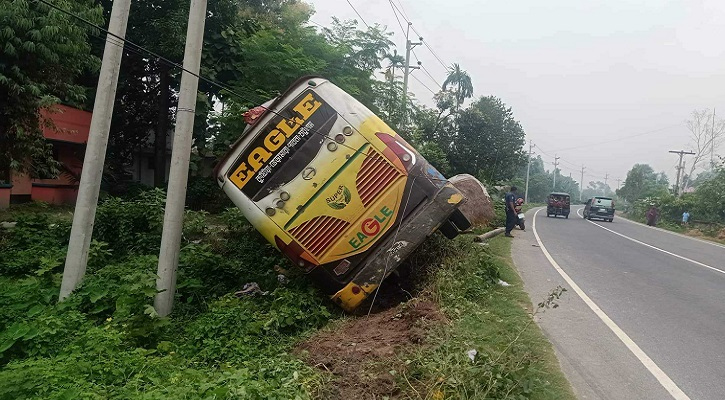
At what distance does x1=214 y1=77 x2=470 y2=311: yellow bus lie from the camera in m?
5.20

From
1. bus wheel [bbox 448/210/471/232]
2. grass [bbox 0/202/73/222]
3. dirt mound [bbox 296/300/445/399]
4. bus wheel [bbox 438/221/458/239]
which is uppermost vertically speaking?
bus wheel [bbox 448/210/471/232]

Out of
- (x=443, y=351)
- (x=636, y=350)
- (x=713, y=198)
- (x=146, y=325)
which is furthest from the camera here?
(x=713, y=198)

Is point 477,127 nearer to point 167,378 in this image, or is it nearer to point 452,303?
point 452,303

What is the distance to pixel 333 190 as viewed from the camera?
5.25m

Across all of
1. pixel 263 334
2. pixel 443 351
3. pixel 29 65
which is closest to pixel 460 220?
pixel 443 351

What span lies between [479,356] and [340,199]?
96.5 inches

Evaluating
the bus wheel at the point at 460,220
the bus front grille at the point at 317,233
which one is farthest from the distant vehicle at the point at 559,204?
the bus front grille at the point at 317,233

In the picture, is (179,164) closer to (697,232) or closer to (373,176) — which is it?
(373,176)

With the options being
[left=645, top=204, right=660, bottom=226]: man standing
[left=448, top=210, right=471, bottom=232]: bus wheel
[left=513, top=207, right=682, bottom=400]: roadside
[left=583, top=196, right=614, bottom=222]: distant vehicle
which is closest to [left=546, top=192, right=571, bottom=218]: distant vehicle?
[left=583, top=196, right=614, bottom=222]: distant vehicle

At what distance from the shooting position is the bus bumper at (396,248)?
16.9ft

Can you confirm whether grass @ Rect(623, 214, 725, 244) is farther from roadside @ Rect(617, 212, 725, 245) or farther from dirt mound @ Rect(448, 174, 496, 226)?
dirt mound @ Rect(448, 174, 496, 226)

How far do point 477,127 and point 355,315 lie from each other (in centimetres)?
1853

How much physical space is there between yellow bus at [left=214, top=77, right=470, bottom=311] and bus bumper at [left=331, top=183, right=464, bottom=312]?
11 millimetres

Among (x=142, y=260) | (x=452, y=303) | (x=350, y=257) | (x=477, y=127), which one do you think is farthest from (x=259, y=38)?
(x=477, y=127)
